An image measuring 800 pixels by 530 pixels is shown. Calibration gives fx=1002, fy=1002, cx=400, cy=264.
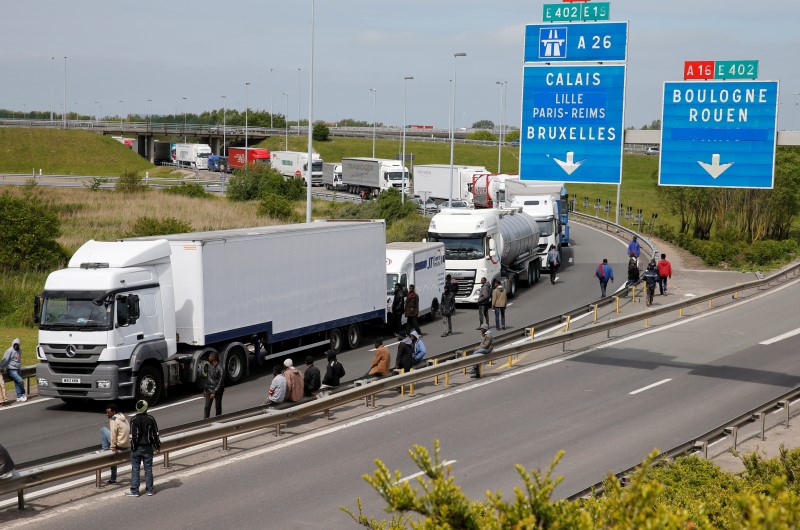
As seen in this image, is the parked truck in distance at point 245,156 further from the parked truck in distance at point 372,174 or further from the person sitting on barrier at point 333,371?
the person sitting on barrier at point 333,371

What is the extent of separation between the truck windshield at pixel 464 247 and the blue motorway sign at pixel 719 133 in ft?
36.8

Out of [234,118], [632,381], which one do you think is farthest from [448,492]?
[234,118]

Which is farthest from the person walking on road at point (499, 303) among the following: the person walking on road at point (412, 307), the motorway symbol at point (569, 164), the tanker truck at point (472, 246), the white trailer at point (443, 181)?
the white trailer at point (443, 181)

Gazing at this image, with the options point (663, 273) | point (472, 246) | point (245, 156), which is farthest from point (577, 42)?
point (245, 156)

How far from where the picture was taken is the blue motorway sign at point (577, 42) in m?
22.6

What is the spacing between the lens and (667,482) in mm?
12742

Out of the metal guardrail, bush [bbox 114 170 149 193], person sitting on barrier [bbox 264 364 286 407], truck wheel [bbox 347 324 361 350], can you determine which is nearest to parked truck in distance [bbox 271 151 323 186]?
bush [bbox 114 170 149 193]

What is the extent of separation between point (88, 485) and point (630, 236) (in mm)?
47810

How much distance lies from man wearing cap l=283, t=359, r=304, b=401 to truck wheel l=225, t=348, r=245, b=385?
145 inches

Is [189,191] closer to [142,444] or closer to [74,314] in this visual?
[74,314]

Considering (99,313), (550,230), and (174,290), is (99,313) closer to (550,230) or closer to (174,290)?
(174,290)

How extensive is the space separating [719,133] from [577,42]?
150 inches

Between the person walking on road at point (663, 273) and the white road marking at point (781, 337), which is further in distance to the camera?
the person walking on road at point (663, 273)

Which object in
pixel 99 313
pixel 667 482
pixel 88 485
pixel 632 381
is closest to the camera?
pixel 667 482
